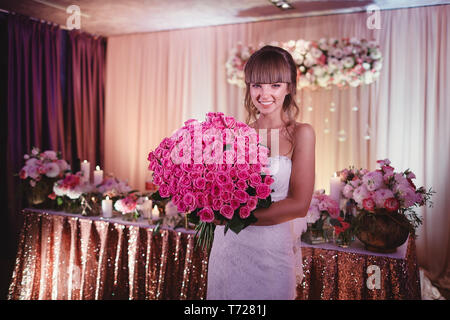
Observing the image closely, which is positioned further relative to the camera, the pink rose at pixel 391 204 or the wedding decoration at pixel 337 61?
the wedding decoration at pixel 337 61

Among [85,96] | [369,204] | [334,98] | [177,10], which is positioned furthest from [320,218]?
[85,96]

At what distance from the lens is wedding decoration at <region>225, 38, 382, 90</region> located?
165 inches

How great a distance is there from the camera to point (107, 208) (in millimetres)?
3094

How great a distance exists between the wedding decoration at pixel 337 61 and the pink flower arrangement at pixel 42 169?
2746 millimetres

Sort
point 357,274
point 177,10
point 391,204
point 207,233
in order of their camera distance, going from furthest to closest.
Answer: point 177,10, point 357,274, point 391,204, point 207,233

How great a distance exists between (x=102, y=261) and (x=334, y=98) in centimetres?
346

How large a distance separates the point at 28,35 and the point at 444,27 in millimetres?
5116

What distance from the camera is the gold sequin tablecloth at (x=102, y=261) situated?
277 cm

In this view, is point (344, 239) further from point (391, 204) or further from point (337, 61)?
Answer: point (337, 61)

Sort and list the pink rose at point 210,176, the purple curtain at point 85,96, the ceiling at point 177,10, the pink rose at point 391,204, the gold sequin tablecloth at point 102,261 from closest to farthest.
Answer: the pink rose at point 210,176
the pink rose at point 391,204
the gold sequin tablecloth at point 102,261
the ceiling at point 177,10
the purple curtain at point 85,96

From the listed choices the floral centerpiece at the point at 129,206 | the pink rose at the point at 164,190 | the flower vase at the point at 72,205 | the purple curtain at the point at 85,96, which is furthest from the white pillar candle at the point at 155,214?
the purple curtain at the point at 85,96

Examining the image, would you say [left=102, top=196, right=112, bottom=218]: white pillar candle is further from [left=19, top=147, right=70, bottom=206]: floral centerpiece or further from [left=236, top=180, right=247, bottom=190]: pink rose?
[left=236, top=180, right=247, bottom=190]: pink rose

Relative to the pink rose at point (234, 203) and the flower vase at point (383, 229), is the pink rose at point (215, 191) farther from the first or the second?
the flower vase at point (383, 229)
